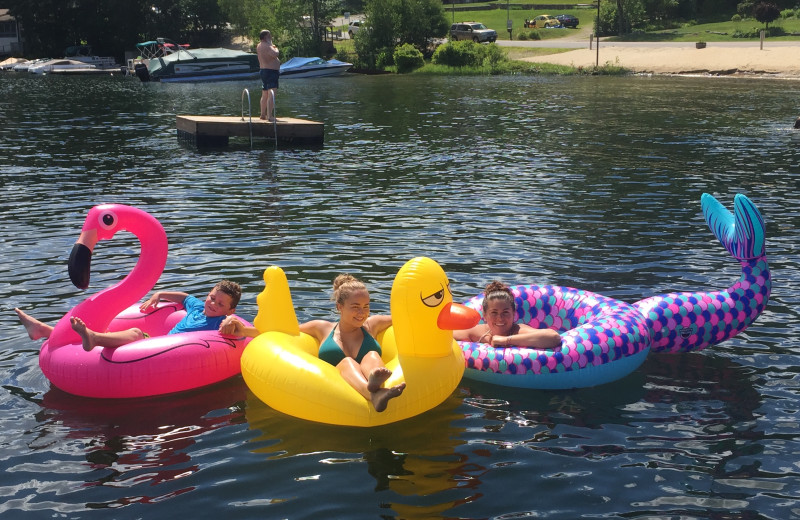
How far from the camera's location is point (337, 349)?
7.21 m

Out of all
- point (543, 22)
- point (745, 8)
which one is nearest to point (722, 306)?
point (745, 8)

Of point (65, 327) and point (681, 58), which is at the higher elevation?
point (681, 58)

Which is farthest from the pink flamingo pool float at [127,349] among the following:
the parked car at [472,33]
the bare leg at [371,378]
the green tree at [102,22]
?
the green tree at [102,22]

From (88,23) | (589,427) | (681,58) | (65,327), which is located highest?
(88,23)

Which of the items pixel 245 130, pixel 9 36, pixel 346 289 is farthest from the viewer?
pixel 9 36

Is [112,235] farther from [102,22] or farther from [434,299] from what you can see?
[102,22]

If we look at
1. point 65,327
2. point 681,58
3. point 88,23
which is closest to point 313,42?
point 88,23

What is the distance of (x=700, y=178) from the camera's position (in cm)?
1738

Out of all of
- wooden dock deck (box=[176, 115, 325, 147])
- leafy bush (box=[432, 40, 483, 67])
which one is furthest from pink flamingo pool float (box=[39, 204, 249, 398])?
leafy bush (box=[432, 40, 483, 67])

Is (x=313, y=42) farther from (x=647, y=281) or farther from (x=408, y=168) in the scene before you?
(x=647, y=281)

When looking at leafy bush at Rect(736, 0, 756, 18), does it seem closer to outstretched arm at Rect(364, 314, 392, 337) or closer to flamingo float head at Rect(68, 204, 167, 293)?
outstretched arm at Rect(364, 314, 392, 337)

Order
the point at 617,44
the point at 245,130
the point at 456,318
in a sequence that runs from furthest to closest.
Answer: the point at 617,44 → the point at 245,130 → the point at 456,318

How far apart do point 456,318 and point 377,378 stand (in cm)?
79

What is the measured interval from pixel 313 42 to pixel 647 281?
6407 centimetres
